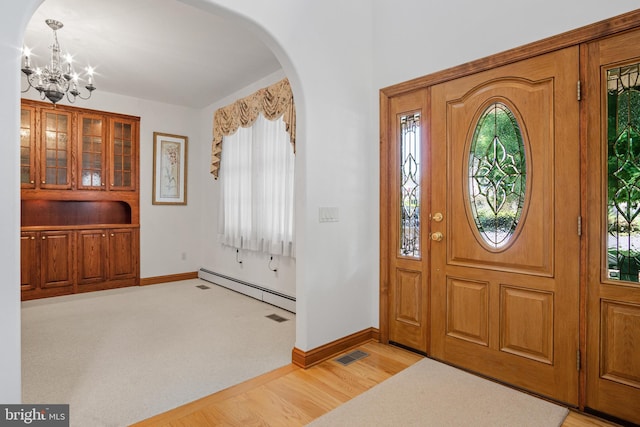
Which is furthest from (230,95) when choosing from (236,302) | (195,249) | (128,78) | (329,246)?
(329,246)

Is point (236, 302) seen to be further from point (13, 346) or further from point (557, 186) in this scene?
point (557, 186)

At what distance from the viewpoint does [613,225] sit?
198 cm

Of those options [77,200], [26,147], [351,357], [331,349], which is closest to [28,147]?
[26,147]

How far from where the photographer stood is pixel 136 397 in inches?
87.6

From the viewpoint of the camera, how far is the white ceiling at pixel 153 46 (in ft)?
9.77

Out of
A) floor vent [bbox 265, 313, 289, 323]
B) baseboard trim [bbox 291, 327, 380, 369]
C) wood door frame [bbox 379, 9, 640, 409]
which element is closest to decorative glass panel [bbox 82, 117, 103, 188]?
floor vent [bbox 265, 313, 289, 323]

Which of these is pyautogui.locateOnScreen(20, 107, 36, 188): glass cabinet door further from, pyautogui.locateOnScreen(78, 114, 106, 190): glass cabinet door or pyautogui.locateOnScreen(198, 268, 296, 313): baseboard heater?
pyautogui.locateOnScreen(198, 268, 296, 313): baseboard heater

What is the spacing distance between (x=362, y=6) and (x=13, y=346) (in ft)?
11.0

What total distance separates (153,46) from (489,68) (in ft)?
10.5

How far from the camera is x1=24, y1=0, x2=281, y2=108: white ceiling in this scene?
2.98 meters

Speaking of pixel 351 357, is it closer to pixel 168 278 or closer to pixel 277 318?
pixel 277 318

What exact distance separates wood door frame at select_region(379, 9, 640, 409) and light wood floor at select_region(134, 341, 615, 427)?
442mm

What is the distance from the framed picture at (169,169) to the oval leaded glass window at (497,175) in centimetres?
474

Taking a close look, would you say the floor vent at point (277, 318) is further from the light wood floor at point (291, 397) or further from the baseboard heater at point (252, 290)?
the light wood floor at point (291, 397)
